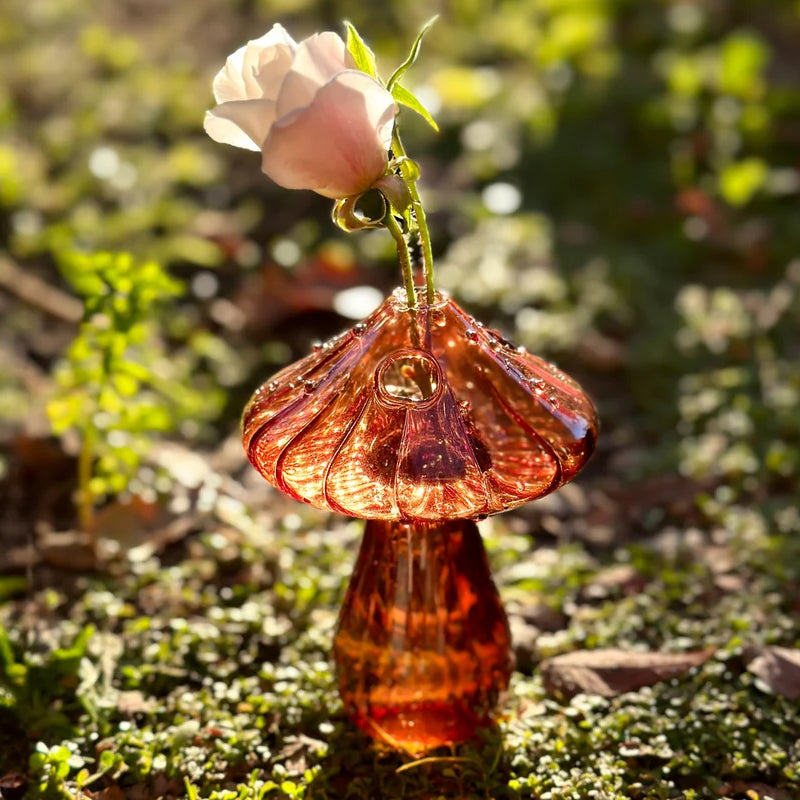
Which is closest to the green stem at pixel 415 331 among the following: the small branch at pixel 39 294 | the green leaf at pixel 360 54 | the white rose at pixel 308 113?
the white rose at pixel 308 113

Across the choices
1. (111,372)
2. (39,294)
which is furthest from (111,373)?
(39,294)

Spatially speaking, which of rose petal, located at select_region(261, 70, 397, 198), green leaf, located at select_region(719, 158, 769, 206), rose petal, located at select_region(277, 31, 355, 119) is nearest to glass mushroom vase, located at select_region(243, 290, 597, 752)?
rose petal, located at select_region(261, 70, 397, 198)

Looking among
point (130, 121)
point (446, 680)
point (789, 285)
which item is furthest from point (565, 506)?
point (130, 121)

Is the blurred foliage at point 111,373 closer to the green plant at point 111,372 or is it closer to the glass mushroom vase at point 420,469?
the green plant at point 111,372

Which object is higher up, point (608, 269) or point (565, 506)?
point (608, 269)

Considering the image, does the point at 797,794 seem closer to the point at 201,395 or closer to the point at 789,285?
the point at 201,395

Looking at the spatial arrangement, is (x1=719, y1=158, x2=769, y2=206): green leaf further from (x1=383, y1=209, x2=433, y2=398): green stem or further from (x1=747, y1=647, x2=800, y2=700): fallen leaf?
(x1=383, y1=209, x2=433, y2=398): green stem
